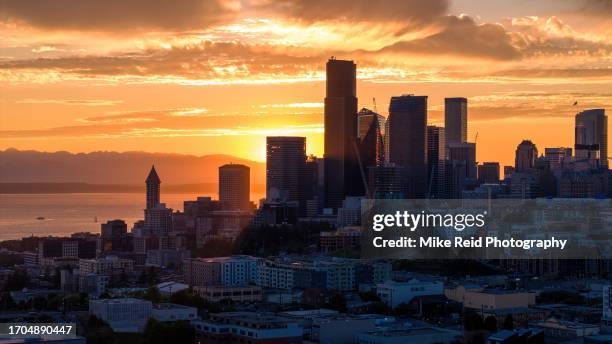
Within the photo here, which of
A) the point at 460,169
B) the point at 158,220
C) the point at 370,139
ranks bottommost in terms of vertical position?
the point at 158,220

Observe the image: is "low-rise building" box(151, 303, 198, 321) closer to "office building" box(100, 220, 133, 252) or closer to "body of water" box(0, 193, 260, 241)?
"office building" box(100, 220, 133, 252)

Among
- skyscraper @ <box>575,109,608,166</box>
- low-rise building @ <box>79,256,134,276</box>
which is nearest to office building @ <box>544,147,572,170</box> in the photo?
skyscraper @ <box>575,109,608,166</box>

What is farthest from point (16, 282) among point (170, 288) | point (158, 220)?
point (158, 220)

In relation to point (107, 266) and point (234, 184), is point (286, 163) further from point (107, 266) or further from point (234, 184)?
point (107, 266)

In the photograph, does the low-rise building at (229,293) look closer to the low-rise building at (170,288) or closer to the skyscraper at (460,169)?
the low-rise building at (170,288)

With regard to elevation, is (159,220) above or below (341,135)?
below

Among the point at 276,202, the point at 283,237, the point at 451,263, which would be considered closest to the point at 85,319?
the point at 451,263

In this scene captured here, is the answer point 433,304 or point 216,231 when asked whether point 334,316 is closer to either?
point 433,304

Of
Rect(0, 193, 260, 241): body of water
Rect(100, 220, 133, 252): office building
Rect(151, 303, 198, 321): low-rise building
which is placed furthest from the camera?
Rect(0, 193, 260, 241): body of water
